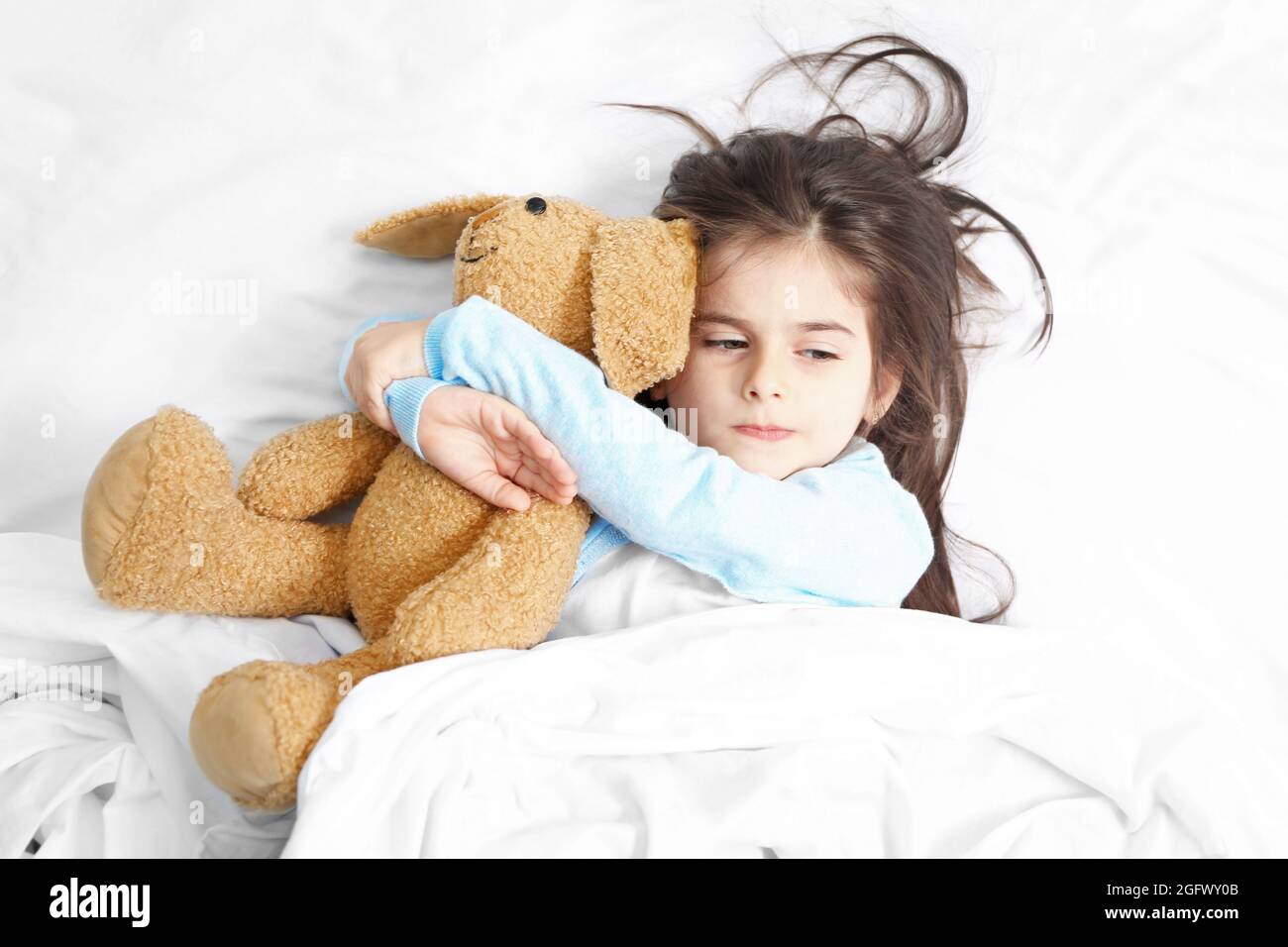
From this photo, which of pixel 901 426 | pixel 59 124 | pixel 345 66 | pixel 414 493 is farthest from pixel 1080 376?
pixel 59 124

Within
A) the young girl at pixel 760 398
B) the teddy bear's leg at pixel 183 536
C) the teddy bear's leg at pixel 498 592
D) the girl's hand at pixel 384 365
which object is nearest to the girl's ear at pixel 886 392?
the young girl at pixel 760 398

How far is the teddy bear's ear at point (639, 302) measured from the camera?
1.09m

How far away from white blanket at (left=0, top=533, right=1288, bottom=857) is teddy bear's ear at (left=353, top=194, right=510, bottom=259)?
1.61 ft

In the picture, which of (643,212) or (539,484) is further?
(643,212)

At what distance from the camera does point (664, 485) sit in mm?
1093

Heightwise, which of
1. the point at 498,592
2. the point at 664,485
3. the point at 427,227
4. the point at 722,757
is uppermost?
the point at 427,227

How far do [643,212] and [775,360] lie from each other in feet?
1.09

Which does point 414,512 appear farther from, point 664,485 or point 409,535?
point 664,485

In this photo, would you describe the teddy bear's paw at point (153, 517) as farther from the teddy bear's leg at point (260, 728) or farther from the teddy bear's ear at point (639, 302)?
the teddy bear's ear at point (639, 302)

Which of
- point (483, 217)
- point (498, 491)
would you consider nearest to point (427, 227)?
point (483, 217)

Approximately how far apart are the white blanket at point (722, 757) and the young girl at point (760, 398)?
0.08m

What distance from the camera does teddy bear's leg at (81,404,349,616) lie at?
112 centimetres

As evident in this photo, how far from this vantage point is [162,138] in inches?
54.5

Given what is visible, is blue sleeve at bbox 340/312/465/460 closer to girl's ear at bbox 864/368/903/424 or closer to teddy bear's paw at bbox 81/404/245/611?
teddy bear's paw at bbox 81/404/245/611
